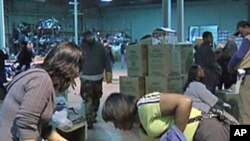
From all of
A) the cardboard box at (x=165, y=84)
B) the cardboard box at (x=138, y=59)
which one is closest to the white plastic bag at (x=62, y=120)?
the cardboard box at (x=165, y=84)

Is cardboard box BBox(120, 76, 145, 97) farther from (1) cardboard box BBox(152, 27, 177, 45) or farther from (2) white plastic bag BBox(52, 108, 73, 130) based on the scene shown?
(2) white plastic bag BBox(52, 108, 73, 130)

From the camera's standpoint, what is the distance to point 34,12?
89.2ft

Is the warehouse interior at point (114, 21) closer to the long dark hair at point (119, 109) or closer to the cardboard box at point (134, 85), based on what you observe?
the cardboard box at point (134, 85)

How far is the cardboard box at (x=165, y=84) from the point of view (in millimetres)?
6184

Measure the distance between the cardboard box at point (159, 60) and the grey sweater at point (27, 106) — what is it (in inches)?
174

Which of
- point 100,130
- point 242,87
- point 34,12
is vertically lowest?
point 100,130

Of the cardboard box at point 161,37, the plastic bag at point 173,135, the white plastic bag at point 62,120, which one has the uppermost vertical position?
the cardboard box at point 161,37

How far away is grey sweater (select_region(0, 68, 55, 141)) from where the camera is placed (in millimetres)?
1786

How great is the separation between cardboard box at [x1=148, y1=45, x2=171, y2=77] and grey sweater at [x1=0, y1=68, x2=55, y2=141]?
441 centimetres

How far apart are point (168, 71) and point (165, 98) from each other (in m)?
4.03

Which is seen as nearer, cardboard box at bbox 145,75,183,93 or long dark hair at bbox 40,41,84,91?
long dark hair at bbox 40,41,84,91

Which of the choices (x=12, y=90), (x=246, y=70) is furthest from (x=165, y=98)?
(x=246, y=70)

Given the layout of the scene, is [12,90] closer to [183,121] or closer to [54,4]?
[183,121]

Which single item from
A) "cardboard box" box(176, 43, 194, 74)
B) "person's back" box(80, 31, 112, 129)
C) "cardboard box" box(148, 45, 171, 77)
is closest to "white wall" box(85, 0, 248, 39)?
"cardboard box" box(176, 43, 194, 74)
